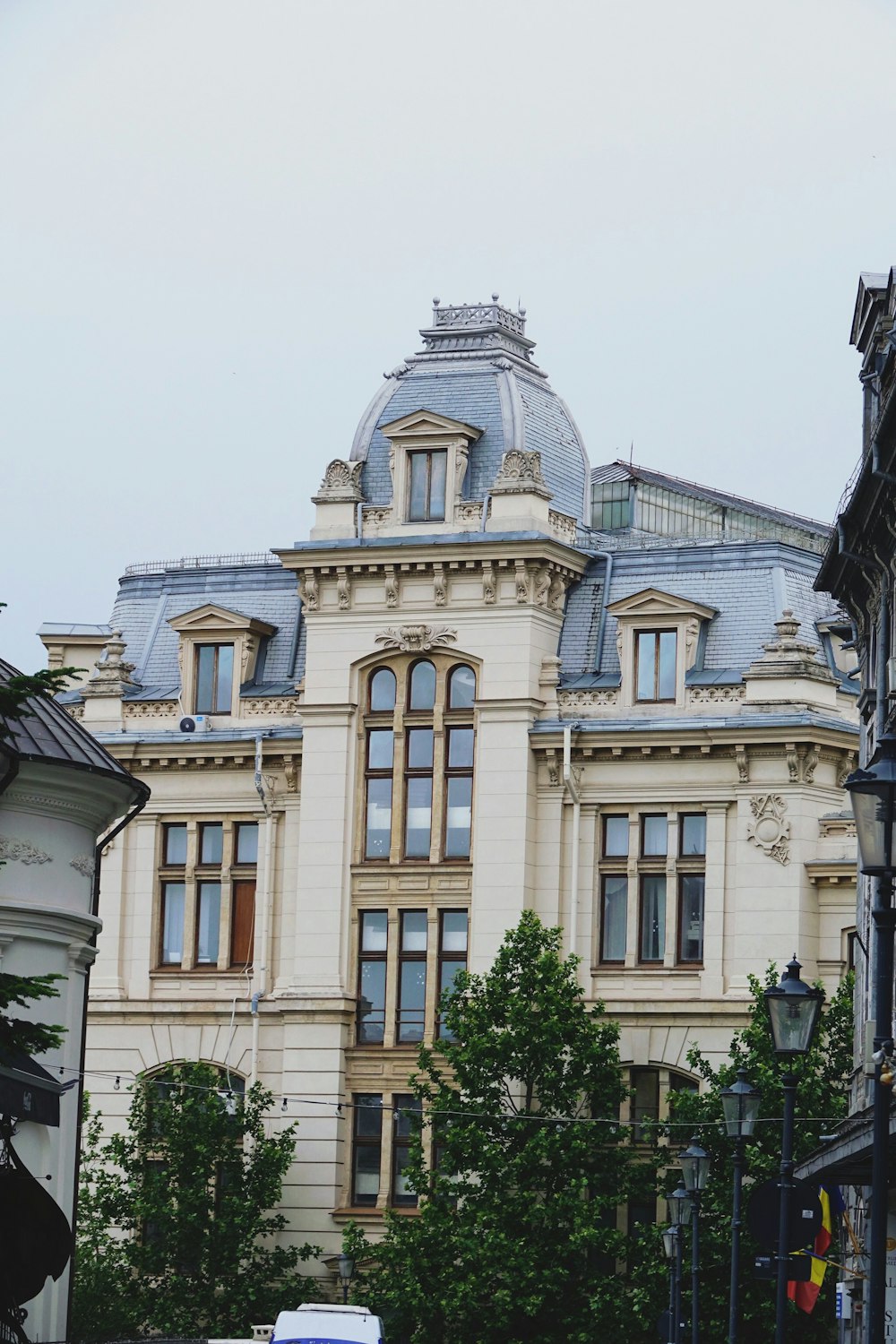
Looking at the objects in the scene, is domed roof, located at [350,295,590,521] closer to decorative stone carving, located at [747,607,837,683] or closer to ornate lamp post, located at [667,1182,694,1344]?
decorative stone carving, located at [747,607,837,683]

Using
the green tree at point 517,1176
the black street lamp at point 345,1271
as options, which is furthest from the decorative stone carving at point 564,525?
the black street lamp at point 345,1271

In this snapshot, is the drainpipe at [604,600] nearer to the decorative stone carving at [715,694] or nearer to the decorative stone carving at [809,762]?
the decorative stone carving at [715,694]

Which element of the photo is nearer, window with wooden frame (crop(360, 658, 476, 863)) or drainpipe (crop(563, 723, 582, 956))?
drainpipe (crop(563, 723, 582, 956))

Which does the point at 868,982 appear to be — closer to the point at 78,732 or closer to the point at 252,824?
the point at 78,732

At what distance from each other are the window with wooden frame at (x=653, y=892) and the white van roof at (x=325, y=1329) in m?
21.1

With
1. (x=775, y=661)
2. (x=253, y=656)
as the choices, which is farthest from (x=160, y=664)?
(x=775, y=661)

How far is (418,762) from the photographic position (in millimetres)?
62844

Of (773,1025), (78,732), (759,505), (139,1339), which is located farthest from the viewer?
(759,505)

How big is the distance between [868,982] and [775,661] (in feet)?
58.2

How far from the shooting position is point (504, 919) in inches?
2414

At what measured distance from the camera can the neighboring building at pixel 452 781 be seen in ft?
198

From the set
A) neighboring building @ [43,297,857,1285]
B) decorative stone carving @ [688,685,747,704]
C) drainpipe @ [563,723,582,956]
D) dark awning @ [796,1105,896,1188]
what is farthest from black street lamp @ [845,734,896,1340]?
decorative stone carving @ [688,685,747,704]

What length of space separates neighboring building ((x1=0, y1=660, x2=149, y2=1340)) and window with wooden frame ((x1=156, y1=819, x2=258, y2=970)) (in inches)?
1061

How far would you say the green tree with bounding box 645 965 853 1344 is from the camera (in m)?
51.2
